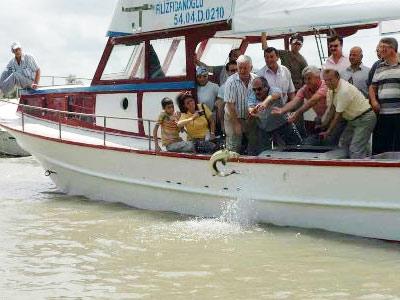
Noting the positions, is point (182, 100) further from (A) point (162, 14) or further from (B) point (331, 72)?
(B) point (331, 72)

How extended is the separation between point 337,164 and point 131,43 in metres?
4.59

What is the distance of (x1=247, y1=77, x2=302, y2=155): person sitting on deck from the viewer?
8445 mm

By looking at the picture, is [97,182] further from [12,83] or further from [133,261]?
[133,261]

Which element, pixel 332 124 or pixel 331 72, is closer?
pixel 331 72

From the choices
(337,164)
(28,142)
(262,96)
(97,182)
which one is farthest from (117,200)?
(337,164)

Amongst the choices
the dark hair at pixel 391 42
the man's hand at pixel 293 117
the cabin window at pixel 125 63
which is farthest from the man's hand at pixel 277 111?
the cabin window at pixel 125 63

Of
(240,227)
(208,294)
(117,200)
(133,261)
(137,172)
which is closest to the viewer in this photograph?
(208,294)

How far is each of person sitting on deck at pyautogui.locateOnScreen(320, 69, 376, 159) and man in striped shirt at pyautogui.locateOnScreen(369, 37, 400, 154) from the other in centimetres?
12

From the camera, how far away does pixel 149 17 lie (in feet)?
34.6

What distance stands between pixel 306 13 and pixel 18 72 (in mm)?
6390

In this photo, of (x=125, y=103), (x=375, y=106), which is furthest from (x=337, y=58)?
(x=125, y=103)

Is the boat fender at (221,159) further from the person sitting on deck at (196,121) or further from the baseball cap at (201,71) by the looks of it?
the baseball cap at (201,71)

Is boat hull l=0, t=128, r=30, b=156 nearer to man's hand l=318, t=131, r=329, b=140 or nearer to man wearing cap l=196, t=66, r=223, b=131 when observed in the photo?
man wearing cap l=196, t=66, r=223, b=131

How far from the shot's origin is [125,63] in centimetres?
1109
